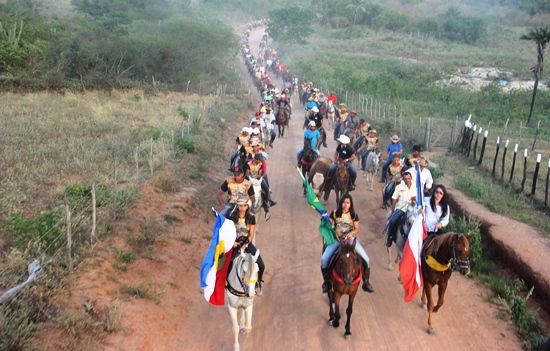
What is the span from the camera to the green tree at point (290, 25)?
58.2 metres

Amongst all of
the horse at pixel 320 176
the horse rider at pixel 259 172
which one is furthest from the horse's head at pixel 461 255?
the horse at pixel 320 176

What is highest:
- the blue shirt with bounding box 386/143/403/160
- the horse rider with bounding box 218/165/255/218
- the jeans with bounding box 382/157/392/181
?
the horse rider with bounding box 218/165/255/218

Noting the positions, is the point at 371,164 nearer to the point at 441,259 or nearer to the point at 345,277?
the point at 441,259

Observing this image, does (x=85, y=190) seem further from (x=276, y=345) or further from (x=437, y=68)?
(x=437, y=68)

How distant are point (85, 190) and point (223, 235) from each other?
15.9ft

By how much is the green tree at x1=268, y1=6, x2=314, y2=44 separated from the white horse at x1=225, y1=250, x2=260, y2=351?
5461cm

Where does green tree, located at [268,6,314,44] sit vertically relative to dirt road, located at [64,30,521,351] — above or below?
above

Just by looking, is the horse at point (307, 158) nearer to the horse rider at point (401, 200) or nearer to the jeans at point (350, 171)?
the jeans at point (350, 171)

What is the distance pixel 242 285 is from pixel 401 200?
4.39 metres

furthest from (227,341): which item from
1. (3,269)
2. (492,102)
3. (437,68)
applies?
(437,68)

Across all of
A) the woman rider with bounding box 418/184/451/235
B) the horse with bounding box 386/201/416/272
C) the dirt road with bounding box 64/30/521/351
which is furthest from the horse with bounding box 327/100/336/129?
the woman rider with bounding box 418/184/451/235

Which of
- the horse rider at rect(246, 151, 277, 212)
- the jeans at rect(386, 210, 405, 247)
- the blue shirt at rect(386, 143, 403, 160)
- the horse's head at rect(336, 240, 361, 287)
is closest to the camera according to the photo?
the horse's head at rect(336, 240, 361, 287)

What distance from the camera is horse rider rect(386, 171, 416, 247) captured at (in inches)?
360

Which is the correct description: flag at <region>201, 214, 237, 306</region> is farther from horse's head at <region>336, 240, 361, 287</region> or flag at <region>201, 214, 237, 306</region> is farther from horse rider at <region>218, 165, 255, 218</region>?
horse rider at <region>218, 165, 255, 218</region>
